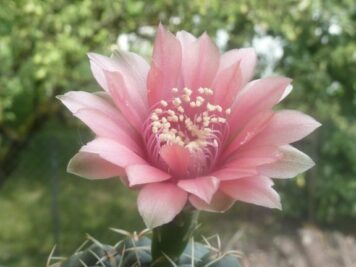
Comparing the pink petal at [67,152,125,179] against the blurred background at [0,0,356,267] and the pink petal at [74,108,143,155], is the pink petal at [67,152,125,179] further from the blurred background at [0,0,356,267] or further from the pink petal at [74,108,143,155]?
the blurred background at [0,0,356,267]

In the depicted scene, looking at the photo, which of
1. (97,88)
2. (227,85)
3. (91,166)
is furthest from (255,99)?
(97,88)

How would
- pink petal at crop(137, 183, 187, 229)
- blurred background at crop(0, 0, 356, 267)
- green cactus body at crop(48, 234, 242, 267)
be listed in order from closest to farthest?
pink petal at crop(137, 183, 187, 229)
green cactus body at crop(48, 234, 242, 267)
blurred background at crop(0, 0, 356, 267)

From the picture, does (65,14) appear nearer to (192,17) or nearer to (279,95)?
(192,17)

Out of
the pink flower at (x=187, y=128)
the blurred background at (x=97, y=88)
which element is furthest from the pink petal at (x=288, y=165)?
the blurred background at (x=97, y=88)

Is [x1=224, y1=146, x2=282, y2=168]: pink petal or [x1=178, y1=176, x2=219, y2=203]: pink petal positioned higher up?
[x1=224, y1=146, x2=282, y2=168]: pink petal

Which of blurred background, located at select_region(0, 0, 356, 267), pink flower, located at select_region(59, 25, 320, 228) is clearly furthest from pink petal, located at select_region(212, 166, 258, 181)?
blurred background, located at select_region(0, 0, 356, 267)

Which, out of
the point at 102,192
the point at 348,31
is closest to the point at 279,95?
the point at 348,31

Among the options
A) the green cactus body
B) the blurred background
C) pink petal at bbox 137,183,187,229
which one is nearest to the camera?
pink petal at bbox 137,183,187,229
